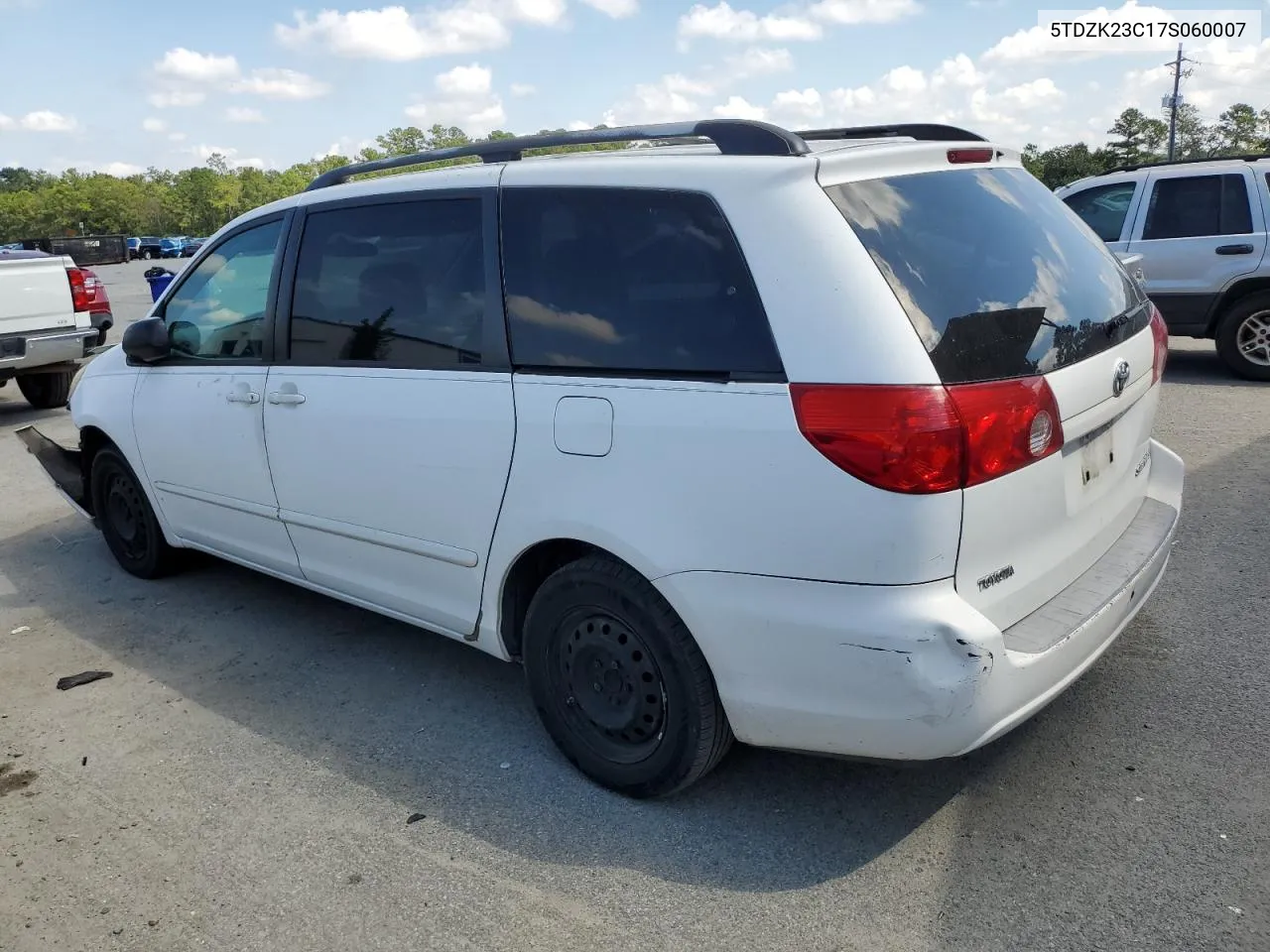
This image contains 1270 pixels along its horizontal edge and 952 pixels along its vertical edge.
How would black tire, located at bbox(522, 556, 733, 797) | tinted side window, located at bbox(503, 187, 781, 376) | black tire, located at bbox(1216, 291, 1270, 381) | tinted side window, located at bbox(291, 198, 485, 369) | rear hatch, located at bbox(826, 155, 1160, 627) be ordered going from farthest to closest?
black tire, located at bbox(1216, 291, 1270, 381) → tinted side window, located at bbox(291, 198, 485, 369) → black tire, located at bbox(522, 556, 733, 797) → tinted side window, located at bbox(503, 187, 781, 376) → rear hatch, located at bbox(826, 155, 1160, 627)

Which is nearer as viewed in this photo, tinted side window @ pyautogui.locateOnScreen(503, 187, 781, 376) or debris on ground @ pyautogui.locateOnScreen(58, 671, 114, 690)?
tinted side window @ pyautogui.locateOnScreen(503, 187, 781, 376)

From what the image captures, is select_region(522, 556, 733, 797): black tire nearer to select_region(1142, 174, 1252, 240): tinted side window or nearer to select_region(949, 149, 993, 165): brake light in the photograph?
select_region(949, 149, 993, 165): brake light

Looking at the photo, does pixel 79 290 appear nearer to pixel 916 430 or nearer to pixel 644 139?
pixel 644 139

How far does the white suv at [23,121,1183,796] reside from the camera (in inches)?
98.7

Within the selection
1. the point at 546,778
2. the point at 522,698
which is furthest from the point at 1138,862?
the point at 522,698

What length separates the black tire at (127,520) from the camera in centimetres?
519

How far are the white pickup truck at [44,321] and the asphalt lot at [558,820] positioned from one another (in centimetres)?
655

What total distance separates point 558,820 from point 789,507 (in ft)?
4.03

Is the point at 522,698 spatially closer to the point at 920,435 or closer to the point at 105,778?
the point at 105,778

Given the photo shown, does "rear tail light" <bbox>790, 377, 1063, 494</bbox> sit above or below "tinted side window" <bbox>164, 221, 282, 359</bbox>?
below

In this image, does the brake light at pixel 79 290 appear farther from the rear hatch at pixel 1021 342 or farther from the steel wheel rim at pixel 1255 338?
the steel wheel rim at pixel 1255 338

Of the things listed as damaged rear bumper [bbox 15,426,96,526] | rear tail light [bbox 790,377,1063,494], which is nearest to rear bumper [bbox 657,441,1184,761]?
rear tail light [bbox 790,377,1063,494]

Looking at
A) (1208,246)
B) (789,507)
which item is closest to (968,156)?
(789,507)

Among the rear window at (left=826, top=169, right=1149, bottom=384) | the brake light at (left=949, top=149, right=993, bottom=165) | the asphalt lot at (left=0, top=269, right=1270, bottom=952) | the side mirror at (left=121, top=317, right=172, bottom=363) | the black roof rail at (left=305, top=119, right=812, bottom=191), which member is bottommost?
the asphalt lot at (left=0, top=269, right=1270, bottom=952)
